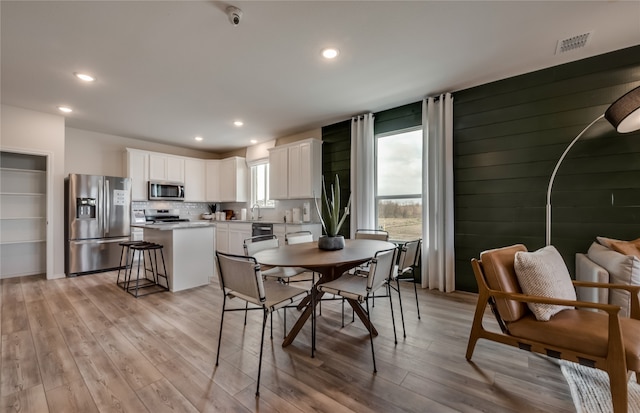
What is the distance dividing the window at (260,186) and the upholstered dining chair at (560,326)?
4.72m

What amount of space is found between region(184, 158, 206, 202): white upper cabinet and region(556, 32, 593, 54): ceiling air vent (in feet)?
21.6

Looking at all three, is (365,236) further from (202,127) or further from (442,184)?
(202,127)

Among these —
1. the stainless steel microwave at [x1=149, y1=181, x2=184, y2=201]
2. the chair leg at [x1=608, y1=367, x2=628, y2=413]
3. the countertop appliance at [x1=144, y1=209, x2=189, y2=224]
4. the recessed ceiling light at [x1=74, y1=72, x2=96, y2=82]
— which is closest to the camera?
the chair leg at [x1=608, y1=367, x2=628, y2=413]

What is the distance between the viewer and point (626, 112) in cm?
207

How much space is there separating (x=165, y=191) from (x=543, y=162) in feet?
21.4

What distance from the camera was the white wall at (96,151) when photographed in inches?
197

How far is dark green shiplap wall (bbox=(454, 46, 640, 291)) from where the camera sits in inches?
104

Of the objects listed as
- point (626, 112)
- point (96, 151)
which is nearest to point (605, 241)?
point (626, 112)

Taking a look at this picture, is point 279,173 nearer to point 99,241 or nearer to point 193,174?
point 193,174

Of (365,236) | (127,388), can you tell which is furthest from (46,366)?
(365,236)

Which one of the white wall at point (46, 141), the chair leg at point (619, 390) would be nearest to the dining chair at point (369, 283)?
the chair leg at point (619, 390)

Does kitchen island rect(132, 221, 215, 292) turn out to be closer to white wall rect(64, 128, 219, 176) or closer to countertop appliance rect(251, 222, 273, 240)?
countertop appliance rect(251, 222, 273, 240)

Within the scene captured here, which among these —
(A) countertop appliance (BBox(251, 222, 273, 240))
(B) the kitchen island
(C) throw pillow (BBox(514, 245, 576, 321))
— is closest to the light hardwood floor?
(C) throw pillow (BBox(514, 245, 576, 321))

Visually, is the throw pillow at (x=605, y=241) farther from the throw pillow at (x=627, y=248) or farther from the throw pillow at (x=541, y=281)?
the throw pillow at (x=541, y=281)
